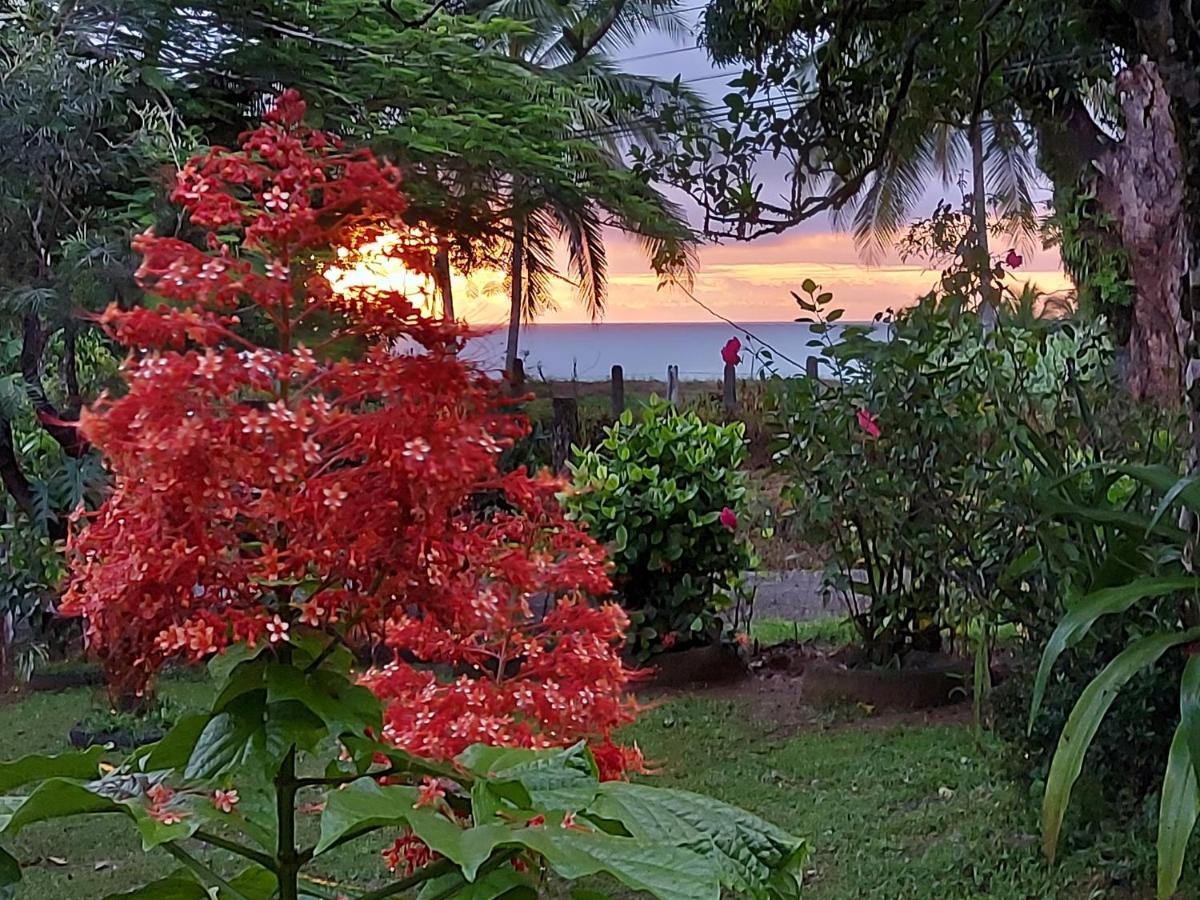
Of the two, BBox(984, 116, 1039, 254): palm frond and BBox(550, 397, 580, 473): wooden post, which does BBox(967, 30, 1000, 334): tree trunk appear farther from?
BBox(550, 397, 580, 473): wooden post

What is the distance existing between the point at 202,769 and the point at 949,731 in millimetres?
2101

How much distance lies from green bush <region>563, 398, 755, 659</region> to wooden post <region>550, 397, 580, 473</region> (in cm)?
5

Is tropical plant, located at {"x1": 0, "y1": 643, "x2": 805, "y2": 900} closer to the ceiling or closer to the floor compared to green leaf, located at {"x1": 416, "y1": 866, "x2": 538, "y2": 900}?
closer to the ceiling

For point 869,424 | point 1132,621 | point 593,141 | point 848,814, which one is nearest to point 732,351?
point 869,424

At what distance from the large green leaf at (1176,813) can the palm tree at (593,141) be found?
3.62ft

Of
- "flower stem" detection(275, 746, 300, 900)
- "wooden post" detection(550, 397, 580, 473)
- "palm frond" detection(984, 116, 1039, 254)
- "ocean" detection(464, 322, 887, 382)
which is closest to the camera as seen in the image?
"flower stem" detection(275, 746, 300, 900)

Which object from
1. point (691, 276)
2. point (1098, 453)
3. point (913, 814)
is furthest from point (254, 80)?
point (913, 814)

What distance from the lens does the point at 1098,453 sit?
182 centimetres

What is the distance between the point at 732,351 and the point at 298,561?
2.01 meters

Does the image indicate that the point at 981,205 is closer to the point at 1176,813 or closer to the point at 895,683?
the point at 895,683

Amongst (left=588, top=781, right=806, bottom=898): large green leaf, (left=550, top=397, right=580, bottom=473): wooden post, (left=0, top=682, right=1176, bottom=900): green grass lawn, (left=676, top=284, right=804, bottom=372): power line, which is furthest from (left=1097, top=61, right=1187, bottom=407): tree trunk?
(left=588, top=781, right=806, bottom=898): large green leaf

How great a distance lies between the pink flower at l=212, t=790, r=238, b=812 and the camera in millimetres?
557

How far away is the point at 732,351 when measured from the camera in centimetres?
254

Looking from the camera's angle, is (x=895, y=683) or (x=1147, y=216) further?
(x=1147, y=216)
